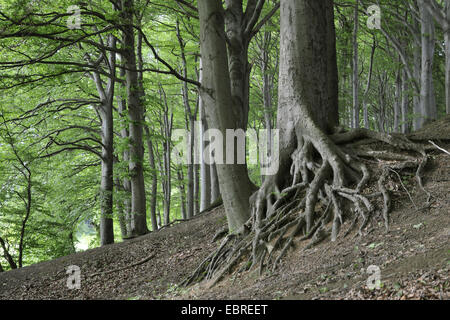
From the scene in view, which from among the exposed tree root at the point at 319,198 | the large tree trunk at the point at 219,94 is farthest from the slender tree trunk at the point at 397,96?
the large tree trunk at the point at 219,94

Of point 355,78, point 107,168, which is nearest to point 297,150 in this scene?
point 107,168

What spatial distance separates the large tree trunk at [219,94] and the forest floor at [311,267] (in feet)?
4.97

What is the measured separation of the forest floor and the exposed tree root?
180mm

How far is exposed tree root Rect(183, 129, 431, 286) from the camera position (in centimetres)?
559

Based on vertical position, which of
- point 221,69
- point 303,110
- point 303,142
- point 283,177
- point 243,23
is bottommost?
point 283,177

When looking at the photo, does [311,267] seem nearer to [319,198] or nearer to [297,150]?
[319,198]

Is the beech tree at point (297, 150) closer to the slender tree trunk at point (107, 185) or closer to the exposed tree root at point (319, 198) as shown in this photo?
the exposed tree root at point (319, 198)

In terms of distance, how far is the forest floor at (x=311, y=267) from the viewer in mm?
3764

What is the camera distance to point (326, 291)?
4.01m

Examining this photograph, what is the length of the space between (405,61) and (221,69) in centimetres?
1039

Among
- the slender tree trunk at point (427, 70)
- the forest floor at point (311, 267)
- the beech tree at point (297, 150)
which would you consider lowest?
the forest floor at point (311, 267)

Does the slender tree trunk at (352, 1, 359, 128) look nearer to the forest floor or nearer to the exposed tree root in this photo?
the forest floor

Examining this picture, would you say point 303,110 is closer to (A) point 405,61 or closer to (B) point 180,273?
(B) point 180,273
